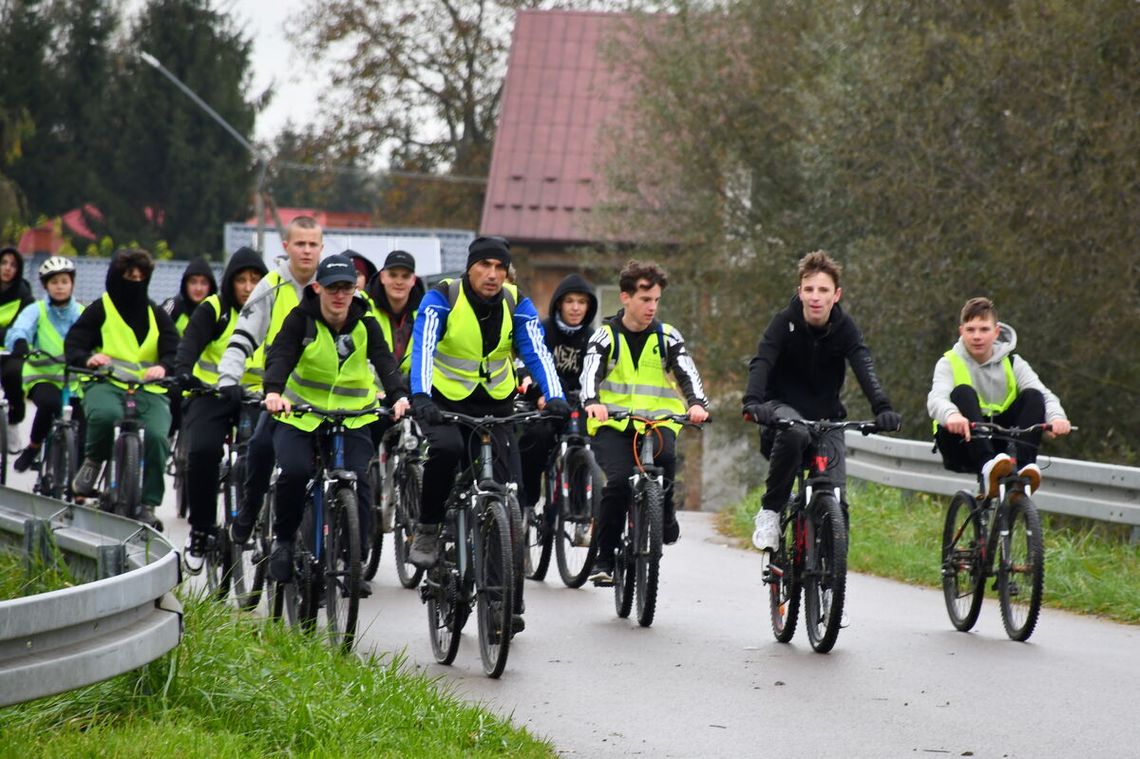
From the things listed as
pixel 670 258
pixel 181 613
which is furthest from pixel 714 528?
pixel 670 258

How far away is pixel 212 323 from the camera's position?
1116 centimetres

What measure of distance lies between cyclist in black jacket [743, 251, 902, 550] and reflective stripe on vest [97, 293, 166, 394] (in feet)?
15.4

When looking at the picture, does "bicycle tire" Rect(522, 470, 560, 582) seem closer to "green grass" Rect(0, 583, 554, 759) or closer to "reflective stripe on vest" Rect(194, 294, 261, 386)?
"reflective stripe on vest" Rect(194, 294, 261, 386)

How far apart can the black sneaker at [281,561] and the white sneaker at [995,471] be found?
143 inches

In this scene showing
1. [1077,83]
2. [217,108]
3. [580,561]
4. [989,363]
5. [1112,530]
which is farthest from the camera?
[217,108]

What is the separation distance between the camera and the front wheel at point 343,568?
8.71 meters

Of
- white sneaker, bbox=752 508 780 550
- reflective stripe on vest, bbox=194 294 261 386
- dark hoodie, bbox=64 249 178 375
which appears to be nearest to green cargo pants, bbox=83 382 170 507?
dark hoodie, bbox=64 249 178 375

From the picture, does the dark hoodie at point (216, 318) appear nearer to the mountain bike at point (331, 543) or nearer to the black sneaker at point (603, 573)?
the mountain bike at point (331, 543)

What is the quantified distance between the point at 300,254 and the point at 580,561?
3351mm

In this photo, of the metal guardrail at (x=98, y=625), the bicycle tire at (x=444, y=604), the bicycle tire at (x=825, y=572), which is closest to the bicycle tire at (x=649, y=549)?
the bicycle tire at (x=825, y=572)

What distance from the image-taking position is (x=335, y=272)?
8961 millimetres

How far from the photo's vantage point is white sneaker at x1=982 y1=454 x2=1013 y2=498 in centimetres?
1012

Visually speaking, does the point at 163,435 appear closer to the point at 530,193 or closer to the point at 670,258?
the point at 670,258

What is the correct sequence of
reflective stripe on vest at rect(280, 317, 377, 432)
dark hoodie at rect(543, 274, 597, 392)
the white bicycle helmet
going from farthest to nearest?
the white bicycle helmet, dark hoodie at rect(543, 274, 597, 392), reflective stripe on vest at rect(280, 317, 377, 432)
